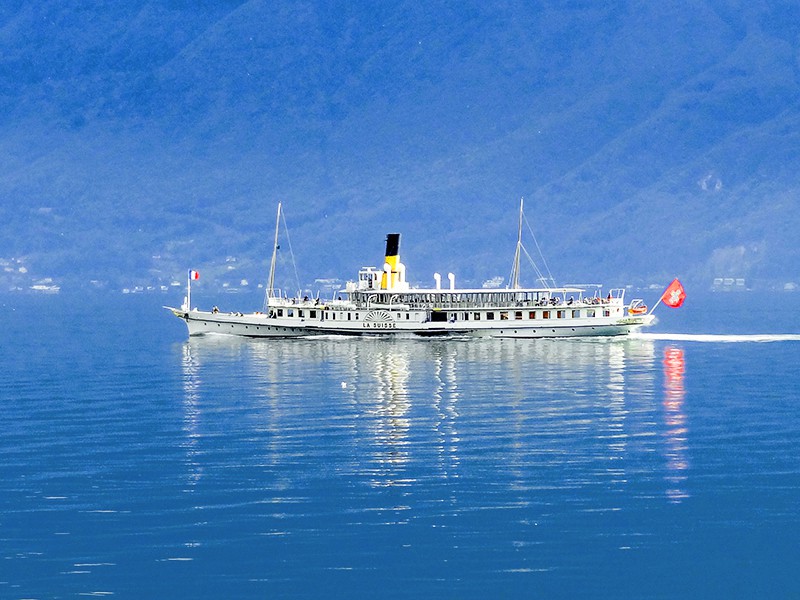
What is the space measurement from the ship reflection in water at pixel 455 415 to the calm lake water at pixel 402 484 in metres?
0.19

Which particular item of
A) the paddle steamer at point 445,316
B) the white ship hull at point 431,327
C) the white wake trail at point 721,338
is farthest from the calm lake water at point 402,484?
the white wake trail at point 721,338

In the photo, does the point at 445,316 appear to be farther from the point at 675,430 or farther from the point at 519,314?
the point at 675,430

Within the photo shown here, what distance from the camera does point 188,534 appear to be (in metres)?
41.4

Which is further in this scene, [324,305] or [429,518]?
[324,305]

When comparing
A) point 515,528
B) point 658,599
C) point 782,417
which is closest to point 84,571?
point 515,528

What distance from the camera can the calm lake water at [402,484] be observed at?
124 ft

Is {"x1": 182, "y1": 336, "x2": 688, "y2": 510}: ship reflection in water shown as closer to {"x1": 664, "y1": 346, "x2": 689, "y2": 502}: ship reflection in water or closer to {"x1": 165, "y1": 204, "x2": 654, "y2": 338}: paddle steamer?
{"x1": 664, "y1": 346, "x2": 689, "y2": 502}: ship reflection in water

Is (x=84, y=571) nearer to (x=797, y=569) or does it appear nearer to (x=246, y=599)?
(x=246, y=599)

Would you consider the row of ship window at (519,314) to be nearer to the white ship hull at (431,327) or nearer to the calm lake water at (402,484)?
the white ship hull at (431,327)

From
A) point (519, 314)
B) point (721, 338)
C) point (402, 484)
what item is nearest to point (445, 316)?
point (519, 314)

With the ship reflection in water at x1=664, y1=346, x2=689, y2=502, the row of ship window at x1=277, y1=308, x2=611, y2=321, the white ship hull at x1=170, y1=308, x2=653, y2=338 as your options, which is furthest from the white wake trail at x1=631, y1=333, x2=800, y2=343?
the ship reflection in water at x1=664, y1=346, x2=689, y2=502

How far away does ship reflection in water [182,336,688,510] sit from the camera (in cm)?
5009

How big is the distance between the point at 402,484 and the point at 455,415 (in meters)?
17.2

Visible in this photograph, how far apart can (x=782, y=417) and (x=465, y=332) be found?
52.5 m
